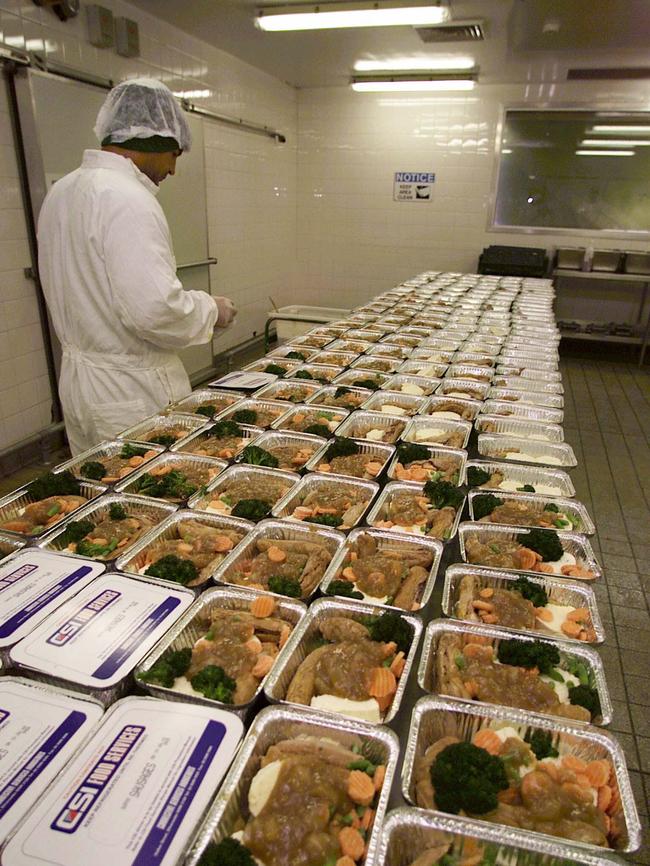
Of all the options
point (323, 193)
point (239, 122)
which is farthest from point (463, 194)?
point (239, 122)

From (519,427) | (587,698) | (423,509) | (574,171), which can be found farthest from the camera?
(574,171)

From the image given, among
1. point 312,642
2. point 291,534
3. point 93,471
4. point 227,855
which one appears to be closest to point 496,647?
point 312,642

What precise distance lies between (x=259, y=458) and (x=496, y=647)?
45.8 inches

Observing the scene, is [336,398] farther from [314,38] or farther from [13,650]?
[314,38]

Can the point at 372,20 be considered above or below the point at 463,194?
above

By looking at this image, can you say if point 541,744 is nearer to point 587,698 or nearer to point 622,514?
point 587,698

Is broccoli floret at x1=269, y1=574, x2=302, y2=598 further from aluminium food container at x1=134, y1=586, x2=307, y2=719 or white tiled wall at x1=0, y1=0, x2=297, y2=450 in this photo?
white tiled wall at x1=0, y1=0, x2=297, y2=450

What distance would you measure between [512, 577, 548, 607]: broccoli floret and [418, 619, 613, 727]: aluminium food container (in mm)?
158

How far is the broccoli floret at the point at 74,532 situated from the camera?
1746mm

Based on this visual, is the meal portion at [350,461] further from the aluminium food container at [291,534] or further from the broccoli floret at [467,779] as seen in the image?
the broccoli floret at [467,779]

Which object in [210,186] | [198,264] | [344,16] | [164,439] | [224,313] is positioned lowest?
[164,439]

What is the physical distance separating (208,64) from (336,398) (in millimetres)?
5485

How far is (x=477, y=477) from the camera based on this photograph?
2.25m

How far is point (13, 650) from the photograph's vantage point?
1280 millimetres
